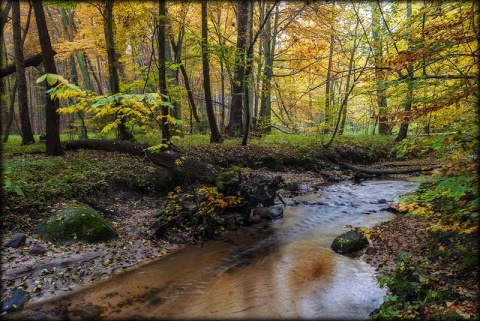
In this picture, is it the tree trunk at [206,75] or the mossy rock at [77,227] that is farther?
the tree trunk at [206,75]

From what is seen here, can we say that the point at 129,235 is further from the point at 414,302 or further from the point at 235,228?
the point at 414,302

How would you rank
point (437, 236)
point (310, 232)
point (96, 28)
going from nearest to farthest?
1. point (437, 236)
2. point (310, 232)
3. point (96, 28)

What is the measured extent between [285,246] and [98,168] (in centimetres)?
589

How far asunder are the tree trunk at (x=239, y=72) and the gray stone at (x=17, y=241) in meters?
8.98

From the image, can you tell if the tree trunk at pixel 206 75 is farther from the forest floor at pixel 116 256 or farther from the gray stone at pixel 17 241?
the gray stone at pixel 17 241

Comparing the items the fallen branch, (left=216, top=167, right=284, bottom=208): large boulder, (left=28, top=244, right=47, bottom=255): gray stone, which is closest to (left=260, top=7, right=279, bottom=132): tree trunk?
(left=216, top=167, right=284, bottom=208): large boulder

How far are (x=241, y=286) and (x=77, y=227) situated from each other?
3.81 meters

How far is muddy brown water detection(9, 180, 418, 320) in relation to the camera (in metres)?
4.48

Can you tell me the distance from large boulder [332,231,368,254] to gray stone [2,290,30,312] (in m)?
5.77

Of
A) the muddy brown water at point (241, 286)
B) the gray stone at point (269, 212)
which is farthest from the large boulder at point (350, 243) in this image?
the gray stone at point (269, 212)

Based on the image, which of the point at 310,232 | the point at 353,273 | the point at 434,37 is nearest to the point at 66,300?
the point at 353,273

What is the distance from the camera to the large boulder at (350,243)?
653 centimetres

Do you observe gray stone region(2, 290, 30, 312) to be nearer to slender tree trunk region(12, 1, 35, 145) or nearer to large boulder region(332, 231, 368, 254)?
large boulder region(332, 231, 368, 254)

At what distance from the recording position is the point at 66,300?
4707mm
